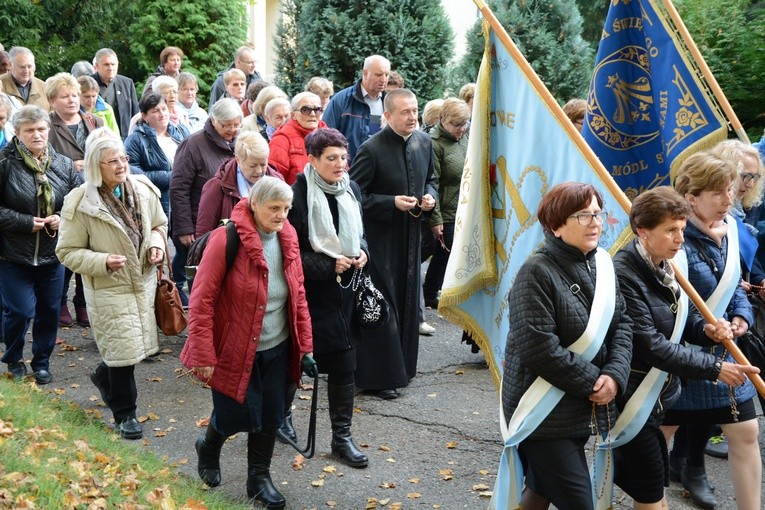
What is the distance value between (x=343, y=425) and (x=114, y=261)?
5.99ft

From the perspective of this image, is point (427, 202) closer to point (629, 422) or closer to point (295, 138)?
point (295, 138)

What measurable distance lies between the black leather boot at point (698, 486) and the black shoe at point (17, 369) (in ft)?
16.1

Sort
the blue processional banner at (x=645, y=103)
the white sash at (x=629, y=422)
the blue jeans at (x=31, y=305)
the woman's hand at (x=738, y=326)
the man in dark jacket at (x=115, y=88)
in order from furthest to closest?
the man in dark jacket at (x=115, y=88) < the blue jeans at (x=31, y=305) < the blue processional banner at (x=645, y=103) < the woman's hand at (x=738, y=326) < the white sash at (x=629, y=422)

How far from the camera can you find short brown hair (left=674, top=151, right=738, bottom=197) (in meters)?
5.30

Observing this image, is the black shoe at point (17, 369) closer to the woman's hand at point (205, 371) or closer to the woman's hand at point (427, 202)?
the woman's hand at point (205, 371)

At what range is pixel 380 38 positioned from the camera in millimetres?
12914

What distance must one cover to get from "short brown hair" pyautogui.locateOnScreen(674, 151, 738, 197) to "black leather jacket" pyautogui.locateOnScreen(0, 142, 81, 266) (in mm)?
4728

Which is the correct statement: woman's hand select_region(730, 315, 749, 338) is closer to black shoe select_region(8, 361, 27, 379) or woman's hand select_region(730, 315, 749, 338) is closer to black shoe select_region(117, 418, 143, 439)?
black shoe select_region(117, 418, 143, 439)

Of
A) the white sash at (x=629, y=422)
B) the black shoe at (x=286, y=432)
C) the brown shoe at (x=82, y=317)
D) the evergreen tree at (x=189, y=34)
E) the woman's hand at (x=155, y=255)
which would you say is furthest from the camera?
the evergreen tree at (x=189, y=34)

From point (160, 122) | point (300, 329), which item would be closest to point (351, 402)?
point (300, 329)

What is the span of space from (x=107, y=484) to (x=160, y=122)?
191 inches

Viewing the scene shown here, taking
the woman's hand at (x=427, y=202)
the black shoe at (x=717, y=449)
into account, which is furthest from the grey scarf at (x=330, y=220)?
the black shoe at (x=717, y=449)

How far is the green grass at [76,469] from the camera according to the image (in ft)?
16.6

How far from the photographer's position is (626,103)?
20.7 ft
